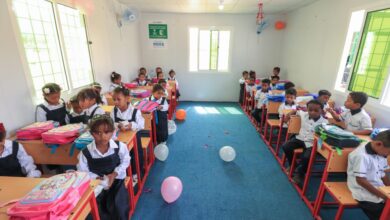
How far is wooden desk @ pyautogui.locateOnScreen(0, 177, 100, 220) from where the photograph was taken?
100cm

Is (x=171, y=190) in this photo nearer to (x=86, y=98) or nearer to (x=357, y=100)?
(x=86, y=98)

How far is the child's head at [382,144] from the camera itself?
1.41m

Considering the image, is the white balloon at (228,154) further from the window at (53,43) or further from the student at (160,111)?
the window at (53,43)

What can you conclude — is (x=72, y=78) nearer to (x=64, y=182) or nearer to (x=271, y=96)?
(x=64, y=182)

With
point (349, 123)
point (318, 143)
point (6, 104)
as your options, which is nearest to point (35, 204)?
point (6, 104)

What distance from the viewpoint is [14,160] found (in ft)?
5.11

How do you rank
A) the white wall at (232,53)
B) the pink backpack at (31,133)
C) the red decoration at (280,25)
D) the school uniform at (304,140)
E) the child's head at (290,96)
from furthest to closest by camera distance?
the white wall at (232,53) → the red decoration at (280,25) → the child's head at (290,96) → the school uniform at (304,140) → the pink backpack at (31,133)

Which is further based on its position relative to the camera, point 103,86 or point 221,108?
point 221,108

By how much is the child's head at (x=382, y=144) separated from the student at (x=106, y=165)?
200 centimetres

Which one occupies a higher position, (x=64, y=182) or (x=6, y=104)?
(x=6, y=104)

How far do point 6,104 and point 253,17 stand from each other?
5.61m

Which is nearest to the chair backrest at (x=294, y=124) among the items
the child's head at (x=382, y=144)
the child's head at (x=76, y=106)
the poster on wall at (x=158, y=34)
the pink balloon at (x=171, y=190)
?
the child's head at (x=382, y=144)

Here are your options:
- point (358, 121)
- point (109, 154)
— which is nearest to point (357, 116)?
point (358, 121)

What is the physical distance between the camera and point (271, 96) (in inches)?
132
